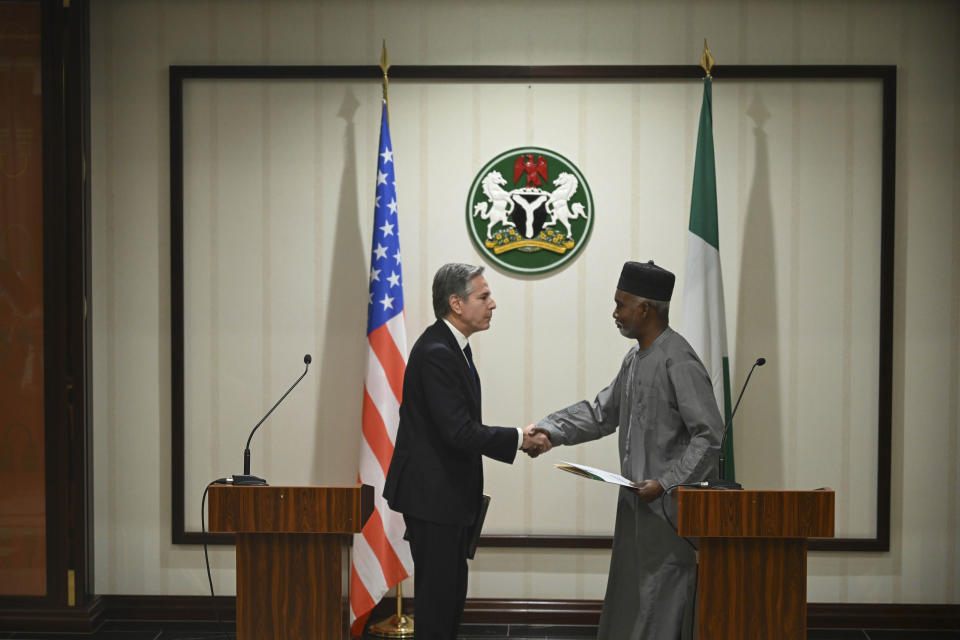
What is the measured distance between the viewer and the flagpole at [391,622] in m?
3.98

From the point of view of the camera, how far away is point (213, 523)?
9.29 ft

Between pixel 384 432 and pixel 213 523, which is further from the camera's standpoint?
pixel 384 432

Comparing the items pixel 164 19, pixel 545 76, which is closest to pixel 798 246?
pixel 545 76

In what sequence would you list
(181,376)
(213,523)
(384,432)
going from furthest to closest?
(181,376) → (384,432) → (213,523)

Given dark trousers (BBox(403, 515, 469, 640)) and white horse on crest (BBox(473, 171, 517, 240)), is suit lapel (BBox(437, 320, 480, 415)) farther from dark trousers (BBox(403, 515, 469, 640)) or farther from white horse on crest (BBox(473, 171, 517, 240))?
white horse on crest (BBox(473, 171, 517, 240))

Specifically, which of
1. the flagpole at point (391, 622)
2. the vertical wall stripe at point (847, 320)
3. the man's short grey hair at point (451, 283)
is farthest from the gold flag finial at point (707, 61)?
the man's short grey hair at point (451, 283)

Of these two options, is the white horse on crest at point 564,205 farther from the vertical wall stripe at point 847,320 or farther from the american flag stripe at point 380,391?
the vertical wall stripe at point 847,320

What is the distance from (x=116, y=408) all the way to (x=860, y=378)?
3.53m

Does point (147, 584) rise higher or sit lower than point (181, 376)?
lower

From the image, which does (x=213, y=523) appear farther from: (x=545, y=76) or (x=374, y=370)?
(x=545, y=76)

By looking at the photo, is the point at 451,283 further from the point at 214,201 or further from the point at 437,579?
the point at 214,201

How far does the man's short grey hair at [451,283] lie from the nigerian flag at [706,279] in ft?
4.10

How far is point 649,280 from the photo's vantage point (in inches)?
121

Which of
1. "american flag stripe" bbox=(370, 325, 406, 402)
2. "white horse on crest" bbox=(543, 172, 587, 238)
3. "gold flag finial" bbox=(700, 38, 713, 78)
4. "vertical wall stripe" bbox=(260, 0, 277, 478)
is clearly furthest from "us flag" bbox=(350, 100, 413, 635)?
"gold flag finial" bbox=(700, 38, 713, 78)
